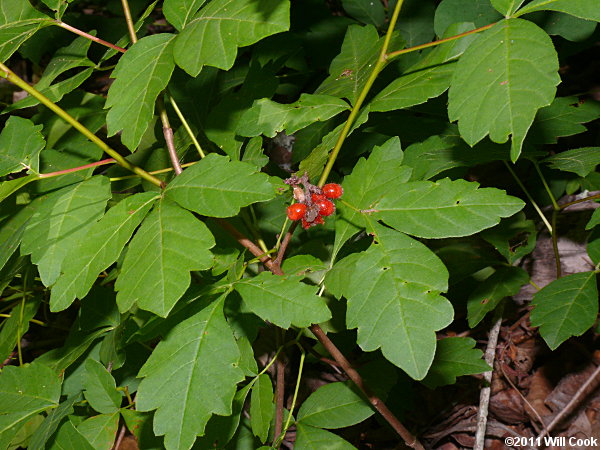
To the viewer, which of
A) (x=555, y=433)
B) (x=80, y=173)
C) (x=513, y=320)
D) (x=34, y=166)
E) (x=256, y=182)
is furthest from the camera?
(x=513, y=320)

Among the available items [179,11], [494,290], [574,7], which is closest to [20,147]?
[179,11]

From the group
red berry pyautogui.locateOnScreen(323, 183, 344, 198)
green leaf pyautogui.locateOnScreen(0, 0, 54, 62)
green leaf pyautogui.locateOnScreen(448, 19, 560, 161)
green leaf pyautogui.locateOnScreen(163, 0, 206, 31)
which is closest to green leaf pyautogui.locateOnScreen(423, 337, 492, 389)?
red berry pyautogui.locateOnScreen(323, 183, 344, 198)

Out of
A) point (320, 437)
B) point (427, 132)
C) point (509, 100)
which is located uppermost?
point (509, 100)

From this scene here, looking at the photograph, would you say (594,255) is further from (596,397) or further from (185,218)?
(185,218)

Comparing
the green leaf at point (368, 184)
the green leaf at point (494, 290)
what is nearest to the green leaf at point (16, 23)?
the green leaf at point (368, 184)

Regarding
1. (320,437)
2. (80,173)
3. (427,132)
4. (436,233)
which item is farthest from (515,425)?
(80,173)

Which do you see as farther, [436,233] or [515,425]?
[515,425]
